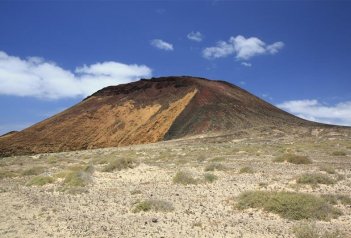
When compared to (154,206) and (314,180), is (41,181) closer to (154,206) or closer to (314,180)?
(154,206)

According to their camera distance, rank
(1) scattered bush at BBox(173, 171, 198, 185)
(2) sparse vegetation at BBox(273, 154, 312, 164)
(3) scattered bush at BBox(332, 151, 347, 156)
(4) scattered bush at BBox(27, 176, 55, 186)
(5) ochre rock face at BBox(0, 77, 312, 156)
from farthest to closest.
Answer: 1. (5) ochre rock face at BBox(0, 77, 312, 156)
2. (3) scattered bush at BBox(332, 151, 347, 156)
3. (2) sparse vegetation at BBox(273, 154, 312, 164)
4. (4) scattered bush at BBox(27, 176, 55, 186)
5. (1) scattered bush at BBox(173, 171, 198, 185)

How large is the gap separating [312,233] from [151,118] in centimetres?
6166

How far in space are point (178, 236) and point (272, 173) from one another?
1150cm

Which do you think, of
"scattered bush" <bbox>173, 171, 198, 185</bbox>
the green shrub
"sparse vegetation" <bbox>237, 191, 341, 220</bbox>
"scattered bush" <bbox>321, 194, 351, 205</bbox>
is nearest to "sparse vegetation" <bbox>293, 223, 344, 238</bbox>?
"sparse vegetation" <bbox>237, 191, 341, 220</bbox>

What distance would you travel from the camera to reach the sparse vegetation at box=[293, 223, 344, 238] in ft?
30.9

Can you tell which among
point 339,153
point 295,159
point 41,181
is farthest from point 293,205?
point 339,153

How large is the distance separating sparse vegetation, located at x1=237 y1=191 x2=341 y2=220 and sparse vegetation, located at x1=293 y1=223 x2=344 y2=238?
4.50 ft

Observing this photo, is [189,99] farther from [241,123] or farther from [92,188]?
[92,188]

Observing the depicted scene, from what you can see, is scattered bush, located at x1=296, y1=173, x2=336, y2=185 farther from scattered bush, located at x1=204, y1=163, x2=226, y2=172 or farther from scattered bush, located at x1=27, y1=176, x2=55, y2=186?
scattered bush, located at x1=27, y1=176, x2=55, y2=186

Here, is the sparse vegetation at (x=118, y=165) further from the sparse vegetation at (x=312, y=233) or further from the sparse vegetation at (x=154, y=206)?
the sparse vegetation at (x=312, y=233)

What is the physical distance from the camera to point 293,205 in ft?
39.2

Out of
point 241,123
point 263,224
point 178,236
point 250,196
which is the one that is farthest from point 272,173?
point 241,123

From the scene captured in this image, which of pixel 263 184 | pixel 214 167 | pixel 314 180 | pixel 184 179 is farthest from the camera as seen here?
pixel 214 167

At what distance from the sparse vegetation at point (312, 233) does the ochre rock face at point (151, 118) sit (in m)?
49.8
